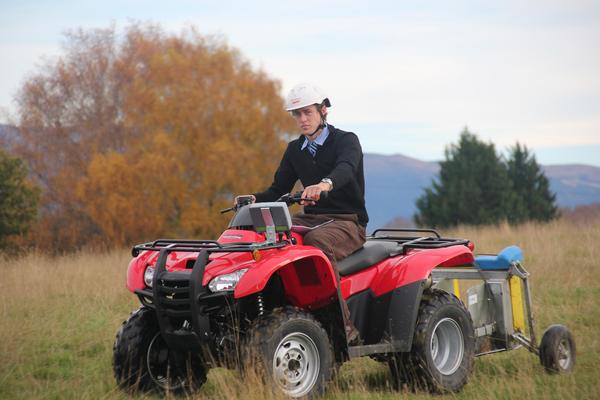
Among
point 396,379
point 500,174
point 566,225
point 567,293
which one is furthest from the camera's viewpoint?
point 500,174

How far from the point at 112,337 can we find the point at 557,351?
453 centimetres

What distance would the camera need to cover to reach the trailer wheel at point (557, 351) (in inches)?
295

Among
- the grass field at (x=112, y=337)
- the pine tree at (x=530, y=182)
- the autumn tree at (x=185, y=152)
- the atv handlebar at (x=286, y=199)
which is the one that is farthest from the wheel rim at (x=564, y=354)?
the pine tree at (x=530, y=182)

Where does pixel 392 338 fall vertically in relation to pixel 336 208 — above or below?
below

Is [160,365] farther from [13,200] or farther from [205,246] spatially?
[13,200]

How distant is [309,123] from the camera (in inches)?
279

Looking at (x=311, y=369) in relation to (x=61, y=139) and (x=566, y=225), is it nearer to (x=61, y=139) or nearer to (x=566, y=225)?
(x=566, y=225)

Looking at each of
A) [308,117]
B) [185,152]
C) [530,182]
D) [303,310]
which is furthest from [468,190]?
[303,310]

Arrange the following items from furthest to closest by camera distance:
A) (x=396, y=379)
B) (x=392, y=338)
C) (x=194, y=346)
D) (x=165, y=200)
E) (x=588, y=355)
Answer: (x=165, y=200)
(x=588, y=355)
(x=396, y=379)
(x=392, y=338)
(x=194, y=346)

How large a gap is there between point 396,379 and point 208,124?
95.7 feet

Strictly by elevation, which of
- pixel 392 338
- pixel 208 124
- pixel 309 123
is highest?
A: pixel 208 124

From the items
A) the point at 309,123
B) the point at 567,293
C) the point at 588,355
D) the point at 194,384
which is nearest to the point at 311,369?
the point at 194,384

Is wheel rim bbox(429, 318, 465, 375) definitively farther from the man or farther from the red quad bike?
the man

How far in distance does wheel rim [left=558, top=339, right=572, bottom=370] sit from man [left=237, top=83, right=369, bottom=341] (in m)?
2.08
